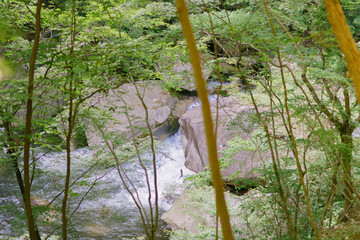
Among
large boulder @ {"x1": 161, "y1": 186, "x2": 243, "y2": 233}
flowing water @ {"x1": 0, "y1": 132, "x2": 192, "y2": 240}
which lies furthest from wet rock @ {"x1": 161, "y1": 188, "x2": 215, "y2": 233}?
flowing water @ {"x1": 0, "y1": 132, "x2": 192, "y2": 240}

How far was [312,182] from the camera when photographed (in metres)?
3.53

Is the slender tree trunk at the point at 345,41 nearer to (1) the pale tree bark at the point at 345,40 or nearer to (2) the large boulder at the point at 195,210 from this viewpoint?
(1) the pale tree bark at the point at 345,40

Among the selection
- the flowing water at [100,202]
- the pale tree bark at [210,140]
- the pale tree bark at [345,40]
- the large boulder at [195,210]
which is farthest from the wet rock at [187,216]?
the pale tree bark at [210,140]

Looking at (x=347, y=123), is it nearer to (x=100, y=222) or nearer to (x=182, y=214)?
(x=182, y=214)

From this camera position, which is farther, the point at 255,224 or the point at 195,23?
the point at 255,224

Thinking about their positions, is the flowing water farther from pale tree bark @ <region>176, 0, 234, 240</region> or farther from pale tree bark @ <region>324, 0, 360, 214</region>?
pale tree bark @ <region>176, 0, 234, 240</region>

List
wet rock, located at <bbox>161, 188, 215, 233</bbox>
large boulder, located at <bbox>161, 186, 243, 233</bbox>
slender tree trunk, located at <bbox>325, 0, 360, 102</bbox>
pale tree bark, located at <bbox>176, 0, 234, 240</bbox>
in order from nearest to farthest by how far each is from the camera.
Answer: pale tree bark, located at <bbox>176, 0, 234, 240</bbox>
slender tree trunk, located at <bbox>325, 0, 360, 102</bbox>
large boulder, located at <bbox>161, 186, 243, 233</bbox>
wet rock, located at <bbox>161, 188, 215, 233</bbox>

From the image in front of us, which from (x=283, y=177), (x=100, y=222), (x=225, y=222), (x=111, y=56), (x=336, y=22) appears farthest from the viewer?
(x=100, y=222)

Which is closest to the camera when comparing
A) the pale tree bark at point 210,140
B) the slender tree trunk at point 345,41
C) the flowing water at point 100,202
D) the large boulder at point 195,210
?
the pale tree bark at point 210,140

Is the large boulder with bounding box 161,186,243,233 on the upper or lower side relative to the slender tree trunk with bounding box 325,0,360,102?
lower

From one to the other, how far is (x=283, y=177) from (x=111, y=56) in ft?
6.22

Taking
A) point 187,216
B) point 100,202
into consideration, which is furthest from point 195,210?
point 100,202

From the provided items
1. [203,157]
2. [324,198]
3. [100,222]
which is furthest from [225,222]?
[203,157]

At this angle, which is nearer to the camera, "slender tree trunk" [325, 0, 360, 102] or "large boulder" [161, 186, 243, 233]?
"slender tree trunk" [325, 0, 360, 102]
